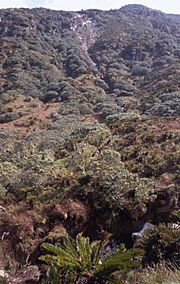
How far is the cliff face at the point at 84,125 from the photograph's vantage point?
1140 centimetres

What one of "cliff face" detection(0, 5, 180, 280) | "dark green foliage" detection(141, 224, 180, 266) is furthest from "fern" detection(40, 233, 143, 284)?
"cliff face" detection(0, 5, 180, 280)

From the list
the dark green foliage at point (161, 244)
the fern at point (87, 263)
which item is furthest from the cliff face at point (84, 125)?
the fern at point (87, 263)

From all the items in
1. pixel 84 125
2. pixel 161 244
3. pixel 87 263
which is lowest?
pixel 84 125

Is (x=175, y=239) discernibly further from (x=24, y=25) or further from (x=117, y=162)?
(x=24, y=25)

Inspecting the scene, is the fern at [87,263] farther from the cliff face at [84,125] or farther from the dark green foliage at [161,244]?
the cliff face at [84,125]

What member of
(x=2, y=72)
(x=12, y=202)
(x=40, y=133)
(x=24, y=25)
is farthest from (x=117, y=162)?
(x=24, y=25)

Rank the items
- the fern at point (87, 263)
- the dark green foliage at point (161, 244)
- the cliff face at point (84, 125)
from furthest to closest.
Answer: the cliff face at point (84, 125)
the dark green foliage at point (161, 244)
the fern at point (87, 263)

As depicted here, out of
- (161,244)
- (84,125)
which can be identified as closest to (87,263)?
(161,244)

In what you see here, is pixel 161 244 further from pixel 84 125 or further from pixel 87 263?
pixel 84 125

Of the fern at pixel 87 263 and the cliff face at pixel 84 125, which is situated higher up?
the fern at pixel 87 263

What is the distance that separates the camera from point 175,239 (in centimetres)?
855

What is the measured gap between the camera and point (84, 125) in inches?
1012

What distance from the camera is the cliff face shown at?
1140 cm

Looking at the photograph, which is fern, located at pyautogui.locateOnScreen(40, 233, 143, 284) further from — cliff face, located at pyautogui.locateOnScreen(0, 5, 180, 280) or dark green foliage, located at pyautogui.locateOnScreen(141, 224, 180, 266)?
cliff face, located at pyautogui.locateOnScreen(0, 5, 180, 280)
